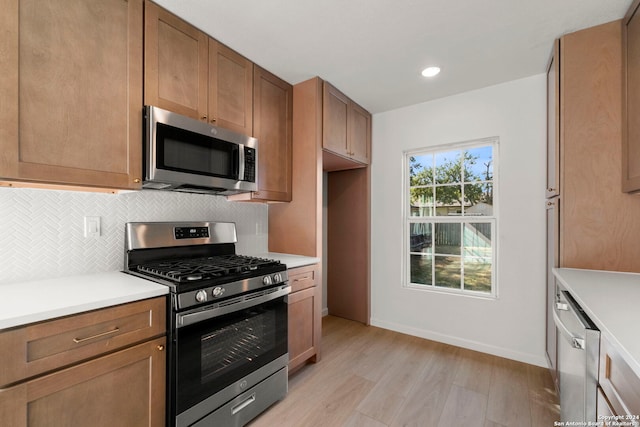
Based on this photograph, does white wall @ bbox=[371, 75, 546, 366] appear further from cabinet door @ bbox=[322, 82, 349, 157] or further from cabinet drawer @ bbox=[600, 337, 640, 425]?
cabinet drawer @ bbox=[600, 337, 640, 425]

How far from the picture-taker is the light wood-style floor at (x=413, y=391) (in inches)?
71.4

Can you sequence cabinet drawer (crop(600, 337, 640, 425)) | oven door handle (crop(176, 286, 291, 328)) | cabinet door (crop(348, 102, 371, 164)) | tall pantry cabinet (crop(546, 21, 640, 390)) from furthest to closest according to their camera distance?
cabinet door (crop(348, 102, 371, 164)) < tall pantry cabinet (crop(546, 21, 640, 390)) < oven door handle (crop(176, 286, 291, 328)) < cabinet drawer (crop(600, 337, 640, 425))

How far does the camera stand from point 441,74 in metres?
2.47

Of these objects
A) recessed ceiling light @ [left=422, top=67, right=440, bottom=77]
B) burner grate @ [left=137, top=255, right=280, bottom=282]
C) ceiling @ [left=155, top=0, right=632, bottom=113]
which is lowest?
burner grate @ [left=137, top=255, right=280, bottom=282]

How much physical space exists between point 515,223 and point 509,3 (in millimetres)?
1715

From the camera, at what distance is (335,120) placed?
2752 millimetres

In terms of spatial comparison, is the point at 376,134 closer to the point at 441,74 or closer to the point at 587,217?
the point at 441,74

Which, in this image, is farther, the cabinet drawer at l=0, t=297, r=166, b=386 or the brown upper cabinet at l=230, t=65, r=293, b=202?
the brown upper cabinet at l=230, t=65, r=293, b=202

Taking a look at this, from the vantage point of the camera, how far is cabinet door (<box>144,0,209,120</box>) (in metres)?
1.69

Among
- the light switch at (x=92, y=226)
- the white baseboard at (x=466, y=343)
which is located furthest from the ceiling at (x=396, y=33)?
the white baseboard at (x=466, y=343)

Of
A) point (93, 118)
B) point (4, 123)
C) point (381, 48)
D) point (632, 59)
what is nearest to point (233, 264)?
point (93, 118)

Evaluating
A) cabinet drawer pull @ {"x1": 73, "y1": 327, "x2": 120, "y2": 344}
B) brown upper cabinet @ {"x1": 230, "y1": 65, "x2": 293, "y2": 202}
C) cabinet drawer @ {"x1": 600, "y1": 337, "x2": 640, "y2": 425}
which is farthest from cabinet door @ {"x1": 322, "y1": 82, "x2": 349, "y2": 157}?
cabinet drawer @ {"x1": 600, "y1": 337, "x2": 640, "y2": 425}

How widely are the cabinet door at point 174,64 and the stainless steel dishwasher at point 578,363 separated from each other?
7.42ft

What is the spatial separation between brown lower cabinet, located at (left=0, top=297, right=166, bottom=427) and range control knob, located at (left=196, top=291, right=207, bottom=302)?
154 millimetres
